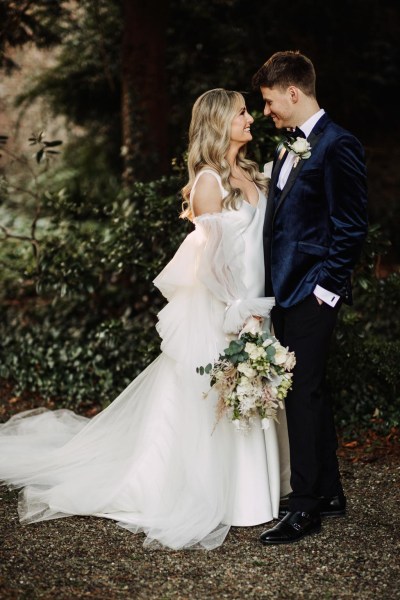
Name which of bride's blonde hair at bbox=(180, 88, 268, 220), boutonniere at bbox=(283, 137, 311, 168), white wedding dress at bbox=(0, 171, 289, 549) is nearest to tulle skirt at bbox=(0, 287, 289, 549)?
white wedding dress at bbox=(0, 171, 289, 549)

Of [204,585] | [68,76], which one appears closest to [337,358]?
[204,585]

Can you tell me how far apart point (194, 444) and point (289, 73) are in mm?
1855

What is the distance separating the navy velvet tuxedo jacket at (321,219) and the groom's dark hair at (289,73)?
0.19 metres

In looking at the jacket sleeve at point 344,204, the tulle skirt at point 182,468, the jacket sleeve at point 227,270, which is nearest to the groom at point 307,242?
the jacket sleeve at point 344,204

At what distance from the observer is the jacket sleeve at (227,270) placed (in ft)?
12.6

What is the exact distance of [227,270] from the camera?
152 inches

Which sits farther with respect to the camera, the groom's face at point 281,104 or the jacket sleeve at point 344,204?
the groom's face at point 281,104

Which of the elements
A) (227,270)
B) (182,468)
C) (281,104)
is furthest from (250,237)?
(182,468)

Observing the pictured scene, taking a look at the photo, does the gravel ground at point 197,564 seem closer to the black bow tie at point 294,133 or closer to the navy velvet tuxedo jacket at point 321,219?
the navy velvet tuxedo jacket at point 321,219

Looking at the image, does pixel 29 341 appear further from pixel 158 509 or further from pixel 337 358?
pixel 158 509

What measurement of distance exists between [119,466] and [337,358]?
2269mm

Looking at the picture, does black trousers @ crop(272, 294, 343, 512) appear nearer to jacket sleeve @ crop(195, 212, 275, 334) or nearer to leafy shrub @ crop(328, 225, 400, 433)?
jacket sleeve @ crop(195, 212, 275, 334)

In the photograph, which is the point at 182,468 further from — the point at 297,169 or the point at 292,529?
the point at 297,169

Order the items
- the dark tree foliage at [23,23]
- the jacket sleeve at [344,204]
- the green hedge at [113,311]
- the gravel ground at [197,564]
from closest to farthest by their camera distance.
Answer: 1. the gravel ground at [197,564]
2. the jacket sleeve at [344,204]
3. the green hedge at [113,311]
4. the dark tree foliage at [23,23]
